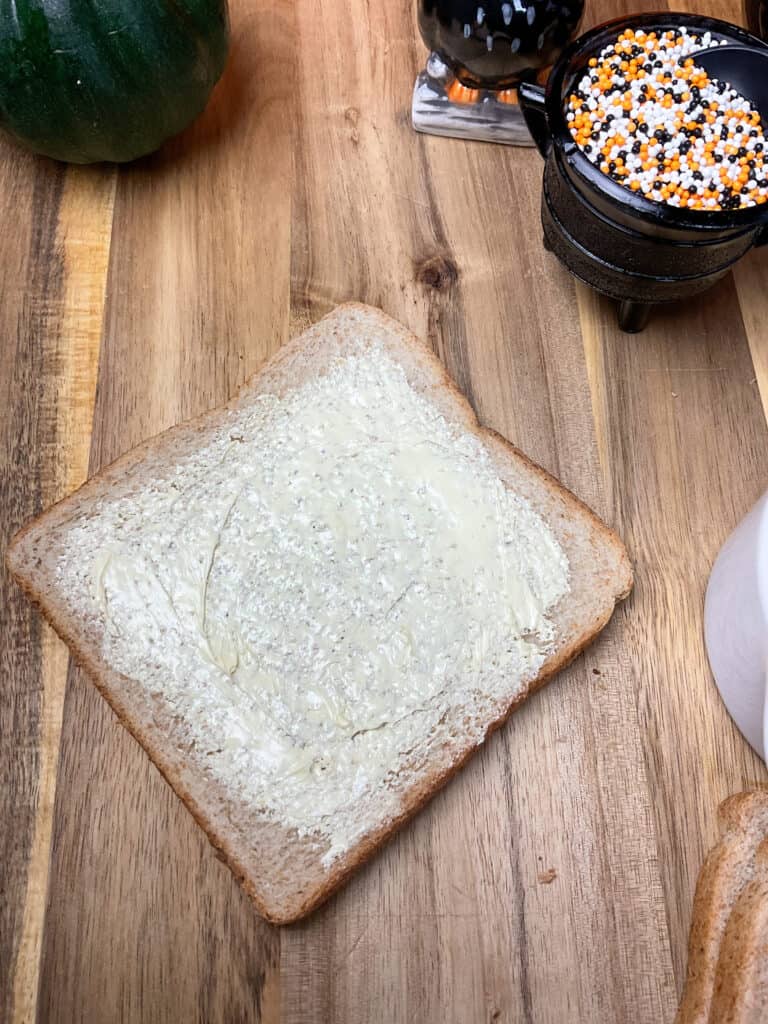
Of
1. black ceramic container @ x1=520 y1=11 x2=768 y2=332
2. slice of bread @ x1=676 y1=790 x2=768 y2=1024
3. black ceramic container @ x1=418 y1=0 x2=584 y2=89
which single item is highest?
black ceramic container @ x1=418 y1=0 x2=584 y2=89

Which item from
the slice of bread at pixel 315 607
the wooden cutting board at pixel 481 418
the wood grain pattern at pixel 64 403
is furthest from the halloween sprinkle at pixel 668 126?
the wood grain pattern at pixel 64 403

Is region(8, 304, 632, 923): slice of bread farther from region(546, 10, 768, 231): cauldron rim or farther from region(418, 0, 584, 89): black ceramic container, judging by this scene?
region(418, 0, 584, 89): black ceramic container

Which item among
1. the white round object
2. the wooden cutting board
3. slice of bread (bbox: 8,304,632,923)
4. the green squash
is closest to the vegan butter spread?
slice of bread (bbox: 8,304,632,923)

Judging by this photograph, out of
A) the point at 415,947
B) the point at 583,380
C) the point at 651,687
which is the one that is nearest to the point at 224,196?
the point at 583,380

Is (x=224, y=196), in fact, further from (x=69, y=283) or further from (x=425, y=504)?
(x=425, y=504)

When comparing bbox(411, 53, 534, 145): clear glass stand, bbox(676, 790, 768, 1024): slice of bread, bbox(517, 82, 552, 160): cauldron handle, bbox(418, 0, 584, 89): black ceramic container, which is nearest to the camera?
bbox(676, 790, 768, 1024): slice of bread

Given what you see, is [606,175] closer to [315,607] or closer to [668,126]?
[668,126]

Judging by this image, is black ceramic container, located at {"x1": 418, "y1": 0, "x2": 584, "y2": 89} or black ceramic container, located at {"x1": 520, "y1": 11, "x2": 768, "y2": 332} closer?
black ceramic container, located at {"x1": 520, "y1": 11, "x2": 768, "y2": 332}
